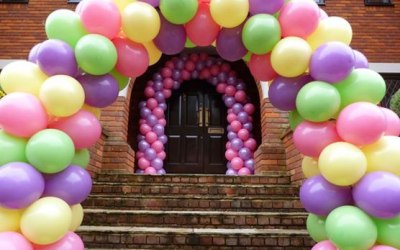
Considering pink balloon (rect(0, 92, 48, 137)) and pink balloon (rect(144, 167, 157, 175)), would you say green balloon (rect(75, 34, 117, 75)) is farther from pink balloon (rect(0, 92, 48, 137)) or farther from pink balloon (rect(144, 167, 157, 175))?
pink balloon (rect(144, 167, 157, 175))

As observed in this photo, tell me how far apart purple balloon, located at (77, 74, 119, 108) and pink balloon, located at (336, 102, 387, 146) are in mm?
1312

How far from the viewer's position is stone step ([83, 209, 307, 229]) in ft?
12.0

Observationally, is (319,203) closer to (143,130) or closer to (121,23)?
(121,23)

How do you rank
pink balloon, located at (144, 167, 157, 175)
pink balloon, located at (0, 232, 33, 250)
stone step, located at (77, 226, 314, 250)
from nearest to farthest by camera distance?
pink balloon, located at (0, 232, 33, 250), stone step, located at (77, 226, 314, 250), pink balloon, located at (144, 167, 157, 175)

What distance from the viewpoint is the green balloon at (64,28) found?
7.14 ft

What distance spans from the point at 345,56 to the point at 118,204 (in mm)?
2870

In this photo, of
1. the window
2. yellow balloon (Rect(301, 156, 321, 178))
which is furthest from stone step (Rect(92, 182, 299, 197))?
the window

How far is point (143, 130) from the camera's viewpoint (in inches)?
241

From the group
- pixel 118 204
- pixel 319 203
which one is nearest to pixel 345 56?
pixel 319 203

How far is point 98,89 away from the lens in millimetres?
2201

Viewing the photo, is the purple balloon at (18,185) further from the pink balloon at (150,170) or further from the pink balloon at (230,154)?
the pink balloon at (230,154)

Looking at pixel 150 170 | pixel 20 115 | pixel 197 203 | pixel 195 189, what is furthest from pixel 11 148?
pixel 150 170

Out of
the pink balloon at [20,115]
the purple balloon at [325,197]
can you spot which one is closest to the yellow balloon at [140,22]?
the pink balloon at [20,115]

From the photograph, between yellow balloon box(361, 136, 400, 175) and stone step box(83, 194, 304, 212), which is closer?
yellow balloon box(361, 136, 400, 175)
